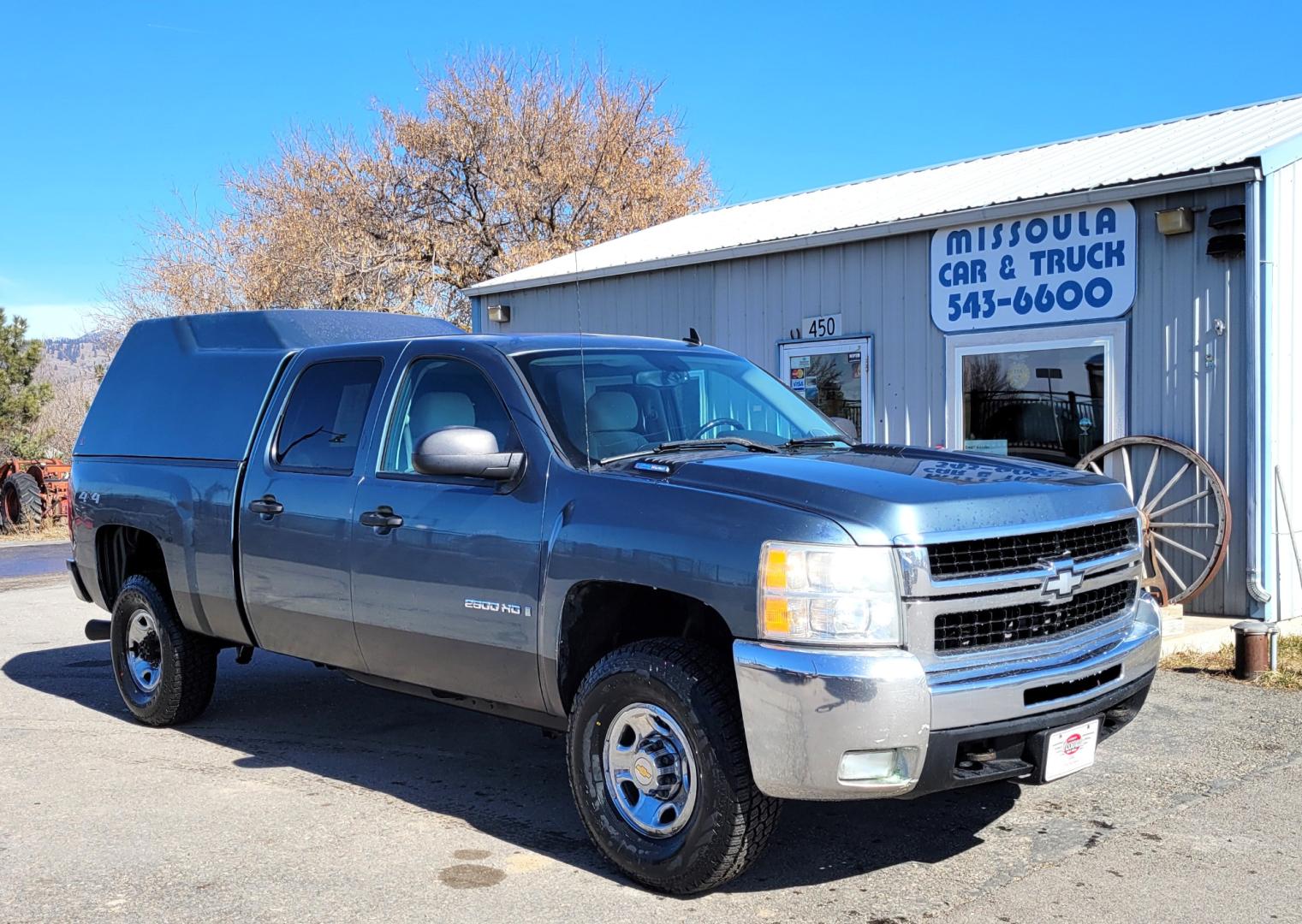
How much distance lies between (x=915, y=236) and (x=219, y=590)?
Answer: 7004 mm

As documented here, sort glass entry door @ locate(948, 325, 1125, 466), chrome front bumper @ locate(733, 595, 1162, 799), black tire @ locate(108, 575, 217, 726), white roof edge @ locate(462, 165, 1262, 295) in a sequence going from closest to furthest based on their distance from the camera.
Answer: chrome front bumper @ locate(733, 595, 1162, 799) < black tire @ locate(108, 575, 217, 726) < white roof edge @ locate(462, 165, 1262, 295) < glass entry door @ locate(948, 325, 1125, 466)

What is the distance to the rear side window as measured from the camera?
218 inches

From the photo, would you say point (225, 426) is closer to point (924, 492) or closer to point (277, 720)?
point (277, 720)

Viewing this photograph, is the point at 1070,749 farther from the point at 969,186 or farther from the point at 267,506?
the point at 969,186

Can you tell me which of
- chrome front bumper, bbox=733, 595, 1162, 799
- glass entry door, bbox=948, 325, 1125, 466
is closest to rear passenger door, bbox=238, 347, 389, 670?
chrome front bumper, bbox=733, 595, 1162, 799

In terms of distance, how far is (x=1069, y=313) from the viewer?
9852 millimetres

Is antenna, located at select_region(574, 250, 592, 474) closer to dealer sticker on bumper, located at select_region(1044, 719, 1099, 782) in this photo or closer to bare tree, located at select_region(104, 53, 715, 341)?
dealer sticker on bumper, located at select_region(1044, 719, 1099, 782)

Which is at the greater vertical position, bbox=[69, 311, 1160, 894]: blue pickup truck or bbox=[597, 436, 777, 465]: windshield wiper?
bbox=[597, 436, 777, 465]: windshield wiper

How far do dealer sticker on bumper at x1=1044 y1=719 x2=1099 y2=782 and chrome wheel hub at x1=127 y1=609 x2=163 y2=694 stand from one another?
4.74 m

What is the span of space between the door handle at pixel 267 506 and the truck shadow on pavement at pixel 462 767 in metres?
1.23

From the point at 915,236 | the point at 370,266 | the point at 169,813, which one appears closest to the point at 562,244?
the point at 370,266

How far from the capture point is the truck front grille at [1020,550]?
3.89 meters

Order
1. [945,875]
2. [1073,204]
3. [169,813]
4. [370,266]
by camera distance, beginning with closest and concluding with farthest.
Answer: [945,875] → [169,813] → [1073,204] → [370,266]

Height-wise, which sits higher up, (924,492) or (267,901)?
(924,492)
